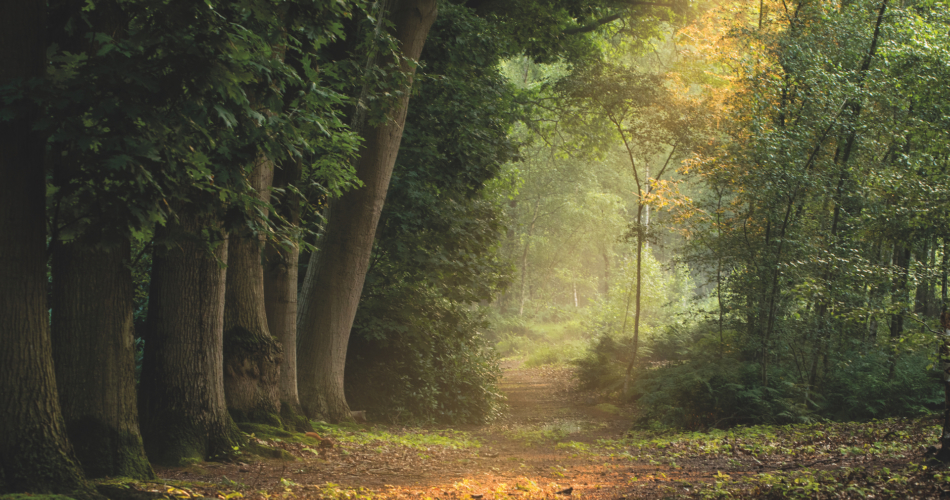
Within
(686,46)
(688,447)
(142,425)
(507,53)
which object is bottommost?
(688,447)

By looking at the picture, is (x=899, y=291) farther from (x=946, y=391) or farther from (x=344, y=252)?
(x=344, y=252)

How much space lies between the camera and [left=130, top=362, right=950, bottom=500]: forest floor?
5.34 meters

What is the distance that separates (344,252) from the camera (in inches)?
359

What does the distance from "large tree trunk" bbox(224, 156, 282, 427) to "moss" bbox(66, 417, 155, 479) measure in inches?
86.5

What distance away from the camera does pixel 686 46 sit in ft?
62.5

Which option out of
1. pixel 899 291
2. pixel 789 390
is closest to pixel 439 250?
pixel 789 390

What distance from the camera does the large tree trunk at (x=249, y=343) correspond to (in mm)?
7113

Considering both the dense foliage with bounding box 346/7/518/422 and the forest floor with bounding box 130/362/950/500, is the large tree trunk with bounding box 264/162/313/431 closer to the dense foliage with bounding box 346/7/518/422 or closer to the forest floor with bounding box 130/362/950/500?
the forest floor with bounding box 130/362/950/500

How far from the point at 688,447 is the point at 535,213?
107ft

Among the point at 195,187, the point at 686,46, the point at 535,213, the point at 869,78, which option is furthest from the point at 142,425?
the point at 535,213

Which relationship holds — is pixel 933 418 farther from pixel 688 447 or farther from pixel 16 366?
pixel 16 366

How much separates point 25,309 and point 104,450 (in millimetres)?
1364

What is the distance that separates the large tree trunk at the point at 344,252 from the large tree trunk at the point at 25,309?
16.4ft

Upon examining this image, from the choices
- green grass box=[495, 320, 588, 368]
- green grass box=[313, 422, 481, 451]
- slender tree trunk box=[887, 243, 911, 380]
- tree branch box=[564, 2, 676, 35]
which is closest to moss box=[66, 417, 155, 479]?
green grass box=[313, 422, 481, 451]
